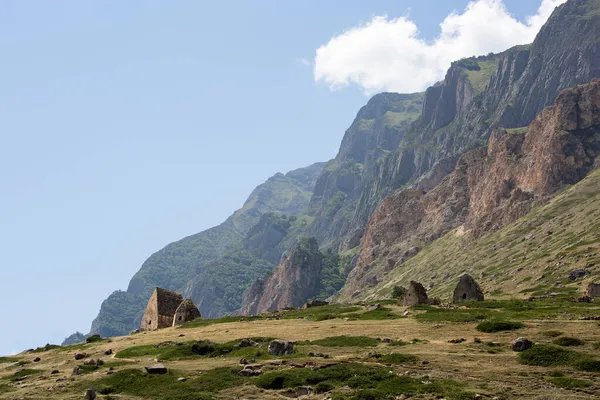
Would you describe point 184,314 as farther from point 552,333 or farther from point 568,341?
point 568,341

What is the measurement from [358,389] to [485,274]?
15714 centimetres

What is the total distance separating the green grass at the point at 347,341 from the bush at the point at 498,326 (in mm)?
8604

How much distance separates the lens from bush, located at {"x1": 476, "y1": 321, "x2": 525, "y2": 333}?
50.1 meters

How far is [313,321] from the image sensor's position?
69375 millimetres

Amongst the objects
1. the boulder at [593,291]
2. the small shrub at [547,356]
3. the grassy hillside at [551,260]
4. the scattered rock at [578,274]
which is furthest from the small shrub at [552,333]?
the scattered rock at [578,274]

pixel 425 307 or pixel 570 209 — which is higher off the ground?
pixel 570 209

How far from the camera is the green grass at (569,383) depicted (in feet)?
111

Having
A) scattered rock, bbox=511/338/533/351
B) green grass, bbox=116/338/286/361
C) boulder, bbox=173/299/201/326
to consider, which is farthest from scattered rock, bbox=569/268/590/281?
scattered rock, bbox=511/338/533/351

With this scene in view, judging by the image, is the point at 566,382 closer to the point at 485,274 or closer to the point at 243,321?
the point at 243,321

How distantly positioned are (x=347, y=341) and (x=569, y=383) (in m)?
19.9

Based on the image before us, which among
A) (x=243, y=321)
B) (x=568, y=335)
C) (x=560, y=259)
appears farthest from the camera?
(x=560, y=259)

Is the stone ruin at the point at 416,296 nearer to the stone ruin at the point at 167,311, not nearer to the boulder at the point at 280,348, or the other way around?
the stone ruin at the point at 167,311

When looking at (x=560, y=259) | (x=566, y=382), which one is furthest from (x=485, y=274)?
(x=566, y=382)

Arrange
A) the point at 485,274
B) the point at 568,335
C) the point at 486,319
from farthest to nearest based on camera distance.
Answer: the point at 485,274 < the point at 486,319 < the point at 568,335
